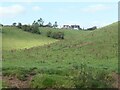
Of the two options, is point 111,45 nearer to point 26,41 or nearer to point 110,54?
point 110,54

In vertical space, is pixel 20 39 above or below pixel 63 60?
above

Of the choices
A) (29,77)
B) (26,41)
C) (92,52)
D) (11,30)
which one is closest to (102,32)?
(92,52)

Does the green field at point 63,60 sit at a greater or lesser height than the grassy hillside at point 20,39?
lesser

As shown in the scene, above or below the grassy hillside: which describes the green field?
below

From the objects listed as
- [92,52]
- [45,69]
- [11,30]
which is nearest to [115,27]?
[92,52]

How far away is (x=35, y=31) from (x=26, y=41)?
1453cm

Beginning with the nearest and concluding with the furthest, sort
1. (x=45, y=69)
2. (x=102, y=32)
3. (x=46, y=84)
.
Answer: (x=46, y=84) → (x=45, y=69) → (x=102, y=32)

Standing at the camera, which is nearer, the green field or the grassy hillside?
the green field

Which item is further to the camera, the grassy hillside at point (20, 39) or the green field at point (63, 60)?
the grassy hillside at point (20, 39)

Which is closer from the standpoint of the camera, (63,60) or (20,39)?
(63,60)

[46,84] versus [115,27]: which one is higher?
[115,27]

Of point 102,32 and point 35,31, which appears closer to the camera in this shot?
point 102,32

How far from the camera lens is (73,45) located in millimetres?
36000

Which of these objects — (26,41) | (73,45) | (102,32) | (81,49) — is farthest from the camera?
(26,41)
